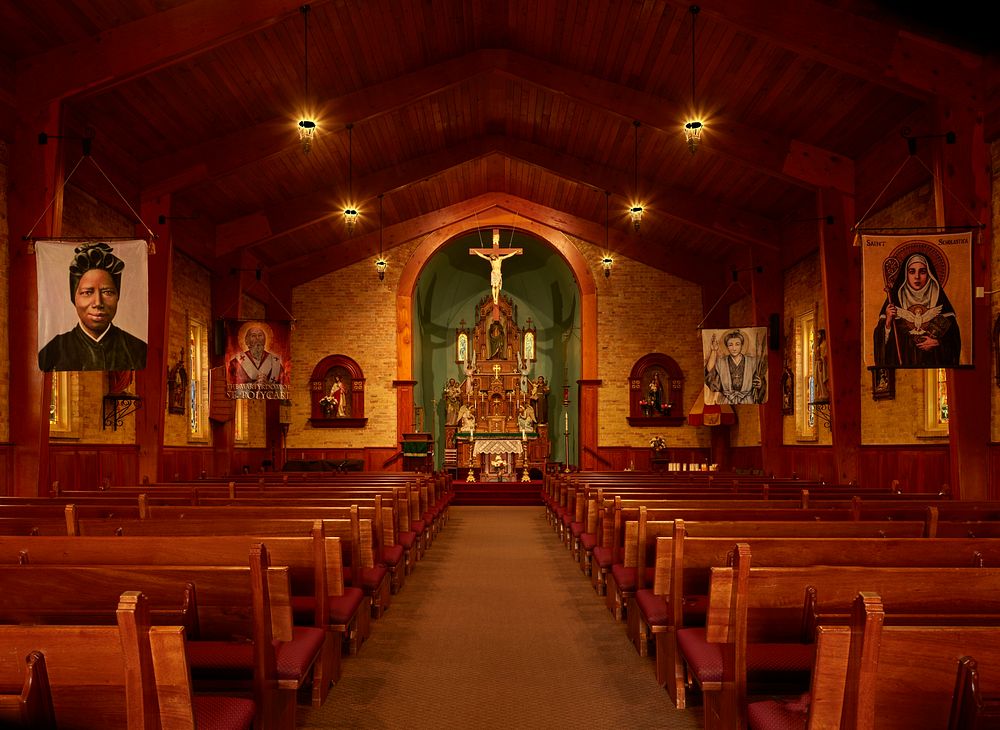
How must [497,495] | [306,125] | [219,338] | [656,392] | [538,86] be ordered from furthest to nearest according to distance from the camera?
[656,392], [497,495], [219,338], [538,86], [306,125]

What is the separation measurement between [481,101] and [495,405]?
→ 807 centimetres

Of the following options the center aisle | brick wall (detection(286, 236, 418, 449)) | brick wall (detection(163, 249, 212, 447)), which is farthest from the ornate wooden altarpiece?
the center aisle

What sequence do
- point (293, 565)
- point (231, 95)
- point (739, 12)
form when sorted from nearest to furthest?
point (293, 565) < point (739, 12) < point (231, 95)

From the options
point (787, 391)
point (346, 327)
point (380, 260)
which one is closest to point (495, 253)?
point (380, 260)

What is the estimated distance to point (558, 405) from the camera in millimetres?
22062

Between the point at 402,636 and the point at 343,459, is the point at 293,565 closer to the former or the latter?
the point at 402,636

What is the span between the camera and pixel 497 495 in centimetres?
1633

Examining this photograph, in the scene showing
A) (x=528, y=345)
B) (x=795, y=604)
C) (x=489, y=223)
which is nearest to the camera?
(x=795, y=604)

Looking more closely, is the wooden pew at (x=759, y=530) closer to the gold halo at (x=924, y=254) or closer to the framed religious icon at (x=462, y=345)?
the gold halo at (x=924, y=254)

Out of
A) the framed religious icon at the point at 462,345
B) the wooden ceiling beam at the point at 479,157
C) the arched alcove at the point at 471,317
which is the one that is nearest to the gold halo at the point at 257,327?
the wooden ceiling beam at the point at 479,157

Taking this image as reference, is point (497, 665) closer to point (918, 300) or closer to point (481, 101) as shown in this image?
point (918, 300)

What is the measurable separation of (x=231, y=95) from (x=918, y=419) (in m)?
9.66

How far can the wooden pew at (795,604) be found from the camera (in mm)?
2580

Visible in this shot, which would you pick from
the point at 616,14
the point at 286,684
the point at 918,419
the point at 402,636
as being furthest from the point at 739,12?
the point at 286,684
